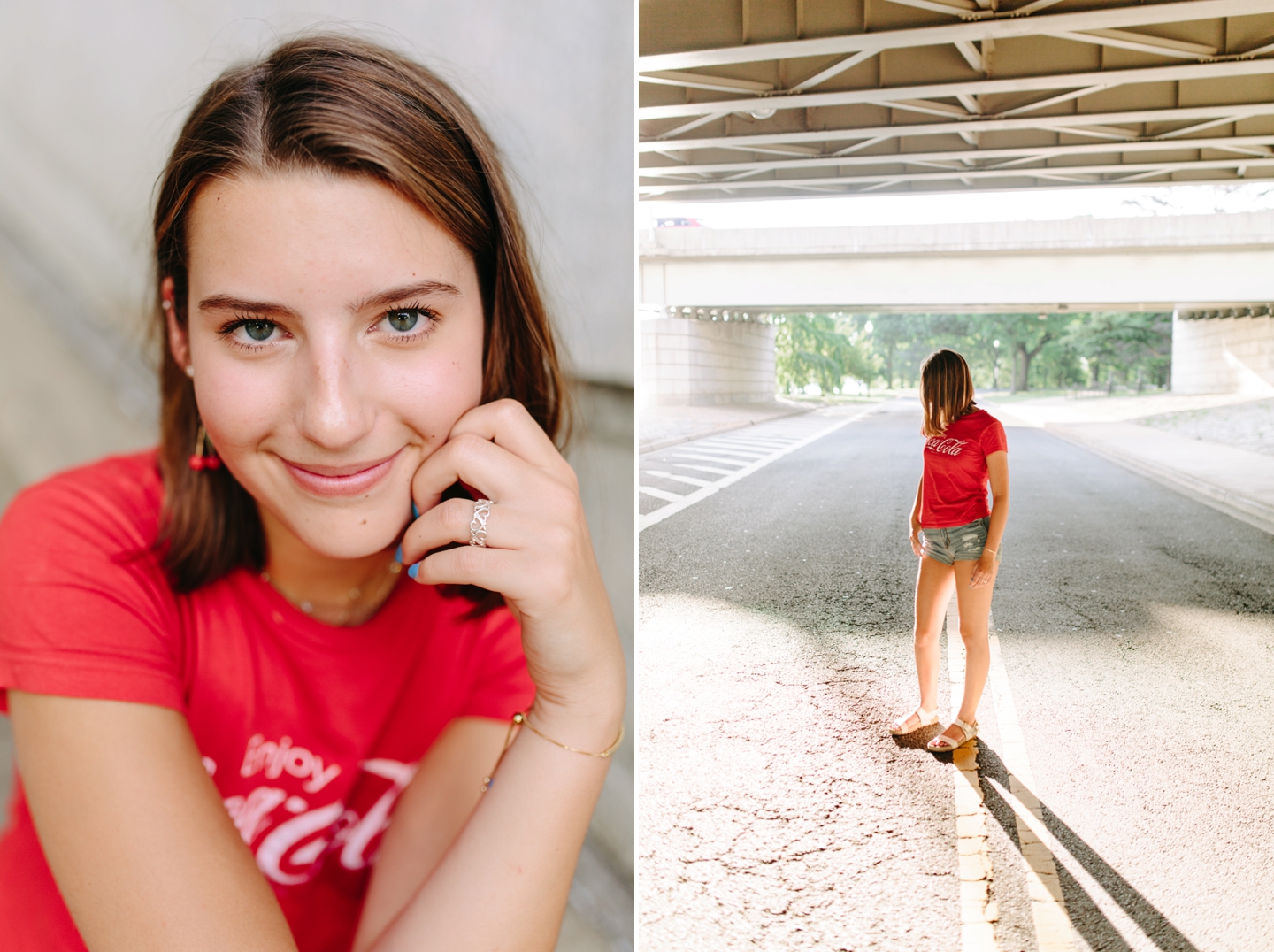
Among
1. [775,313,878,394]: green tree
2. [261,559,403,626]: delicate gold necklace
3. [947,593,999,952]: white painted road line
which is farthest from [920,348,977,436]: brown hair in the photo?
[261,559,403,626]: delicate gold necklace

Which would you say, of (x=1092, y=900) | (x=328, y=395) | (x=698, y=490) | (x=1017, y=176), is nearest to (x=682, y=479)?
(x=698, y=490)

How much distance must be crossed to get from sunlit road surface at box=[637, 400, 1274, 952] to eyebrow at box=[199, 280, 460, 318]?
1.80 metres

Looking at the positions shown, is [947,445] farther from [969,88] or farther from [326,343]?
[969,88]

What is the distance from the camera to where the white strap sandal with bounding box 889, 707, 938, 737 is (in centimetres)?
248

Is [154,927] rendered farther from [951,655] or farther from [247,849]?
[951,655]

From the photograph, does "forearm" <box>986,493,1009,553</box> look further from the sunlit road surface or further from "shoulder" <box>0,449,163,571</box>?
"shoulder" <box>0,449,163,571</box>

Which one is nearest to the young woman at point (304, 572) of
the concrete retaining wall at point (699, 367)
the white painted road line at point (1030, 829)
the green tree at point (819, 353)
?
the white painted road line at point (1030, 829)

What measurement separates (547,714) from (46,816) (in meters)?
0.58

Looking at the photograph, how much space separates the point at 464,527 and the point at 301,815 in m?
0.48

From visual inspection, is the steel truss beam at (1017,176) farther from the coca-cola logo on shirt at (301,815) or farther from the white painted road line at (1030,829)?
the coca-cola logo on shirt at (301,815)

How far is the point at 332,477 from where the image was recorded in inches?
40.8

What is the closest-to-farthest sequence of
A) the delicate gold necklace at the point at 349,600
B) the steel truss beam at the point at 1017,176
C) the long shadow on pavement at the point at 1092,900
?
1. the delicate gold necklace at the point at 349,600
2. the long shadow on pavement at the point at 1092,900
3. the steel truss beam at the point at 1017,176

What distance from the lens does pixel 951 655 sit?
2559 millimetres

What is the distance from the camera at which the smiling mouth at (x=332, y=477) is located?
1032 mm
